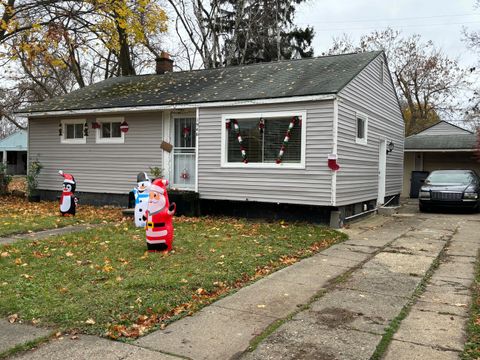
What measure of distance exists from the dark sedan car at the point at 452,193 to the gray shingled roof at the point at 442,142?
5272mm

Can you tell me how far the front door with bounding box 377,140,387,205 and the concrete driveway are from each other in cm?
745

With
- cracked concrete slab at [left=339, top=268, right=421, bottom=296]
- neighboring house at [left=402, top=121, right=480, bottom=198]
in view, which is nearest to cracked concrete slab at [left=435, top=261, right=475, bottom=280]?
cracked concrete slab at [left=339, top=268, right=421, bottom=296]

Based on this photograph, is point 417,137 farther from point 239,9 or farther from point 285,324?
point 285,324

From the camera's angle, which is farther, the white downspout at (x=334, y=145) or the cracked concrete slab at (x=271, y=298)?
the white downspout at (x=334, y=145)

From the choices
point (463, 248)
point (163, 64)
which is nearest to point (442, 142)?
point (163, 64)

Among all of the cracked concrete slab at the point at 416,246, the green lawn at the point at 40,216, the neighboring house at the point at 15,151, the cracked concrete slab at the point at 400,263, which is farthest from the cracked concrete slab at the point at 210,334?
the neighboring house at the point at 15,151

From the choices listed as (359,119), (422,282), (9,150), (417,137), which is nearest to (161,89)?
(359,119)

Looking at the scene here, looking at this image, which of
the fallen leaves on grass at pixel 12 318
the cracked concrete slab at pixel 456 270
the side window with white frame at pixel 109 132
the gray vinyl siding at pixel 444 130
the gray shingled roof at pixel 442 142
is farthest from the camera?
the gray vinyl siding at pixel 444 130

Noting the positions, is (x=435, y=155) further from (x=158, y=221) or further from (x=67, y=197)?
(x=158, y=221)

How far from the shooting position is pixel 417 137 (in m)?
23.6

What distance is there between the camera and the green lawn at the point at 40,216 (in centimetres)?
966

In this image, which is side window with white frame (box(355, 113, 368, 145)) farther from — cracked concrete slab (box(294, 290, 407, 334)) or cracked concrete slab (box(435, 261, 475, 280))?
cracked concrete slab (box(294, 290, 407, 334))

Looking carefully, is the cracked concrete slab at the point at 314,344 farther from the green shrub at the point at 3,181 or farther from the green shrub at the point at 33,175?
the green shrub at the point at 3,181

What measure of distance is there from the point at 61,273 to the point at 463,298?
5.20 m
